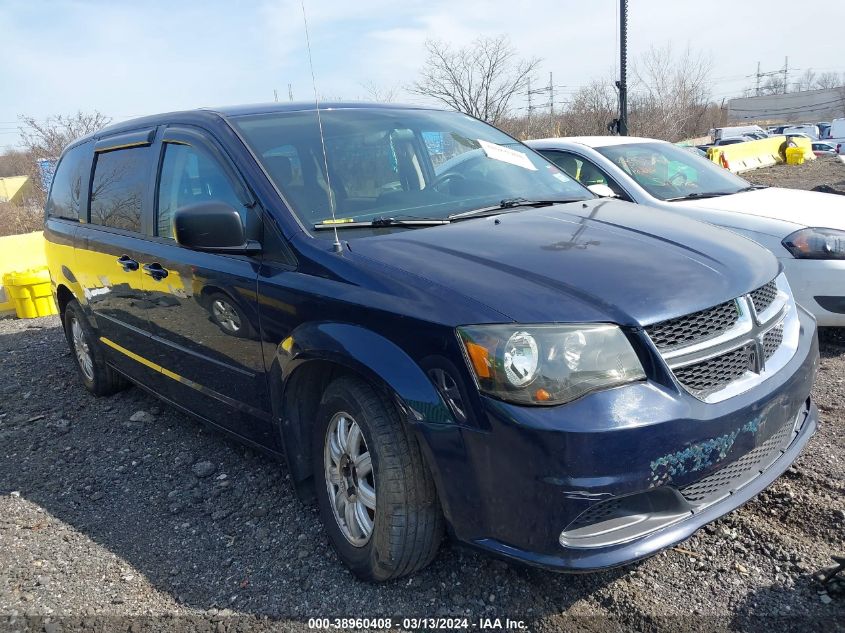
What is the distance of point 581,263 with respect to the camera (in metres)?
2.37

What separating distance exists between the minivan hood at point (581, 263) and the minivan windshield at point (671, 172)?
2.70 m

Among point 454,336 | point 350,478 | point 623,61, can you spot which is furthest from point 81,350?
point 623,61

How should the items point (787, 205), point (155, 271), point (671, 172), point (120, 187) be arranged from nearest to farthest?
point (155, 271), point (120, 187), point (787, 205), point (671, 172)

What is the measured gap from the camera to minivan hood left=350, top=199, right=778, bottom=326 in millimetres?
2121

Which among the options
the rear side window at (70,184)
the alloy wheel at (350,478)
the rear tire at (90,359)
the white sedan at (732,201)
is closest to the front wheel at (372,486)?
the alloy wheel at (350,478)

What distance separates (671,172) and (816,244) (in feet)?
5.13

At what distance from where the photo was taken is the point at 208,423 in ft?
11.4

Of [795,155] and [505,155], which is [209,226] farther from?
[795,155]

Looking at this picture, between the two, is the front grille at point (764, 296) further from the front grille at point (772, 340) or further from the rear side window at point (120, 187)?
the rear side window at point (120, 187)

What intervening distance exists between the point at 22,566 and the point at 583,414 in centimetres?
254

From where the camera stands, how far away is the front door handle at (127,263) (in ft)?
12.0

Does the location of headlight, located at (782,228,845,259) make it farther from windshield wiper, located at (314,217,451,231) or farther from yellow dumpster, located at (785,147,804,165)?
yellow dumpster, located at (785,147,804,165)

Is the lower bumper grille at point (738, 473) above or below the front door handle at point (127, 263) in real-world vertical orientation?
below

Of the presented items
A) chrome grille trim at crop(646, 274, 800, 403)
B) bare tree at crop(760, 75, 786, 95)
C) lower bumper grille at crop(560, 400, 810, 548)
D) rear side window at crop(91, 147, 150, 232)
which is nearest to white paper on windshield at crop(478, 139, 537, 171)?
chrome grille trim at crop(646, 274, 800, 403)
